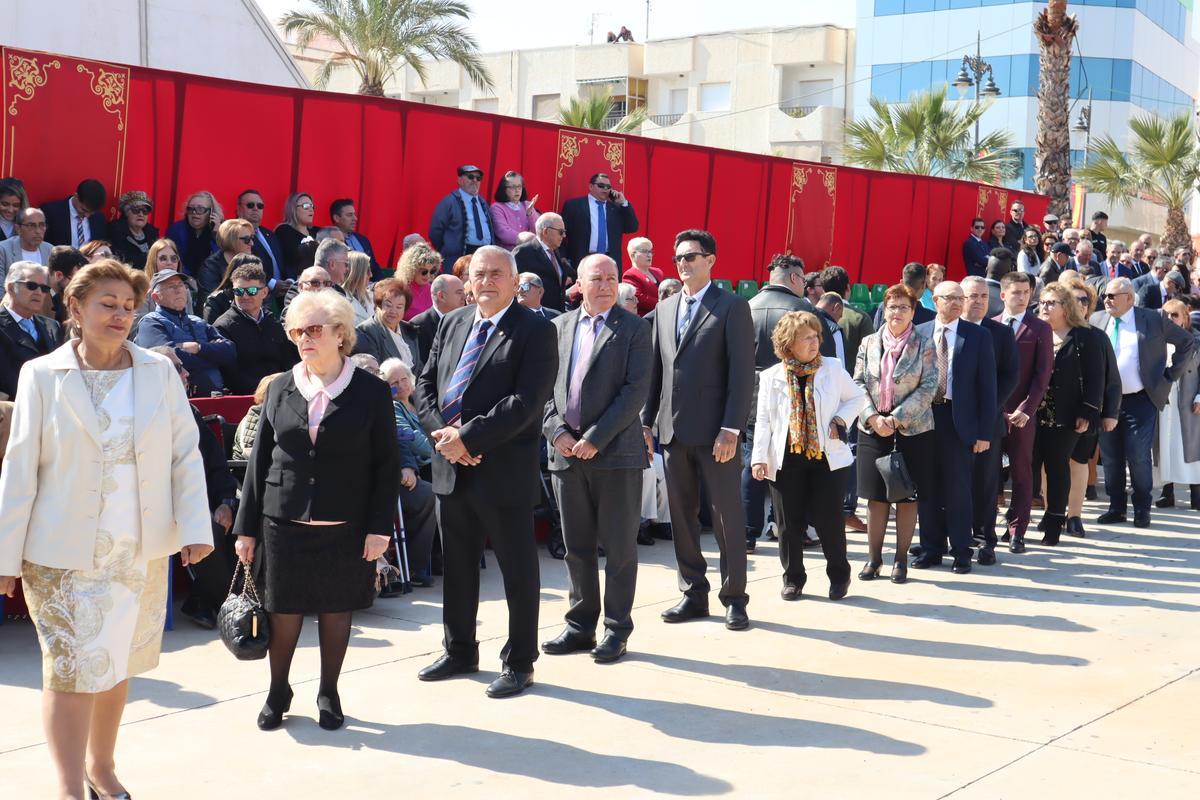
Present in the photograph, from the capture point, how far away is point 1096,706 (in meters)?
5.66

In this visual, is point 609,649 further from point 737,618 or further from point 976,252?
point 976,252

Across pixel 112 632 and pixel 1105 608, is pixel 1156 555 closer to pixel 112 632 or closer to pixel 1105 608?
pixel 1105 608

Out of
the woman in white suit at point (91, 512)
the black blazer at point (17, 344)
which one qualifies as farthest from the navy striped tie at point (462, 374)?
the black blazer at point (17, 344)

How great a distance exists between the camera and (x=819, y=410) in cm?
756

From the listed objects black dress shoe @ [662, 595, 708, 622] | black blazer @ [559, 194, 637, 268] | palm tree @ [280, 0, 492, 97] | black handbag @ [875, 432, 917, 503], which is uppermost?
palm tree @ [280, 0, 492, 97]

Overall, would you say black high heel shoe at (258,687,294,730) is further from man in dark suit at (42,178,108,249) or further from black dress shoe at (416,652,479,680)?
man in dark suit at (42,178,108,249)

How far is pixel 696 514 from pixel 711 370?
787mm

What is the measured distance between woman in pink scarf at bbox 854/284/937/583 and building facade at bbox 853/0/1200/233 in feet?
146

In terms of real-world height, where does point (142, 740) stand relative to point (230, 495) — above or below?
below

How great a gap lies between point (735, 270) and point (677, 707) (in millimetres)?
11188

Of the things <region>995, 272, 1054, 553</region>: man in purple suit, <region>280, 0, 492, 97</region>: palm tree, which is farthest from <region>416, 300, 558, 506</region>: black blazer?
<region>280, 0, 492, 97</region>: palm tree

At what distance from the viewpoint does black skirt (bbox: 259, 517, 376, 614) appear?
5.07m

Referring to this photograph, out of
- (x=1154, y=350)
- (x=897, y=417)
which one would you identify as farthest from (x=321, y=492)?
(x=1154, y=350)

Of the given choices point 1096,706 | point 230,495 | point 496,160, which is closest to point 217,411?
point 230,495
